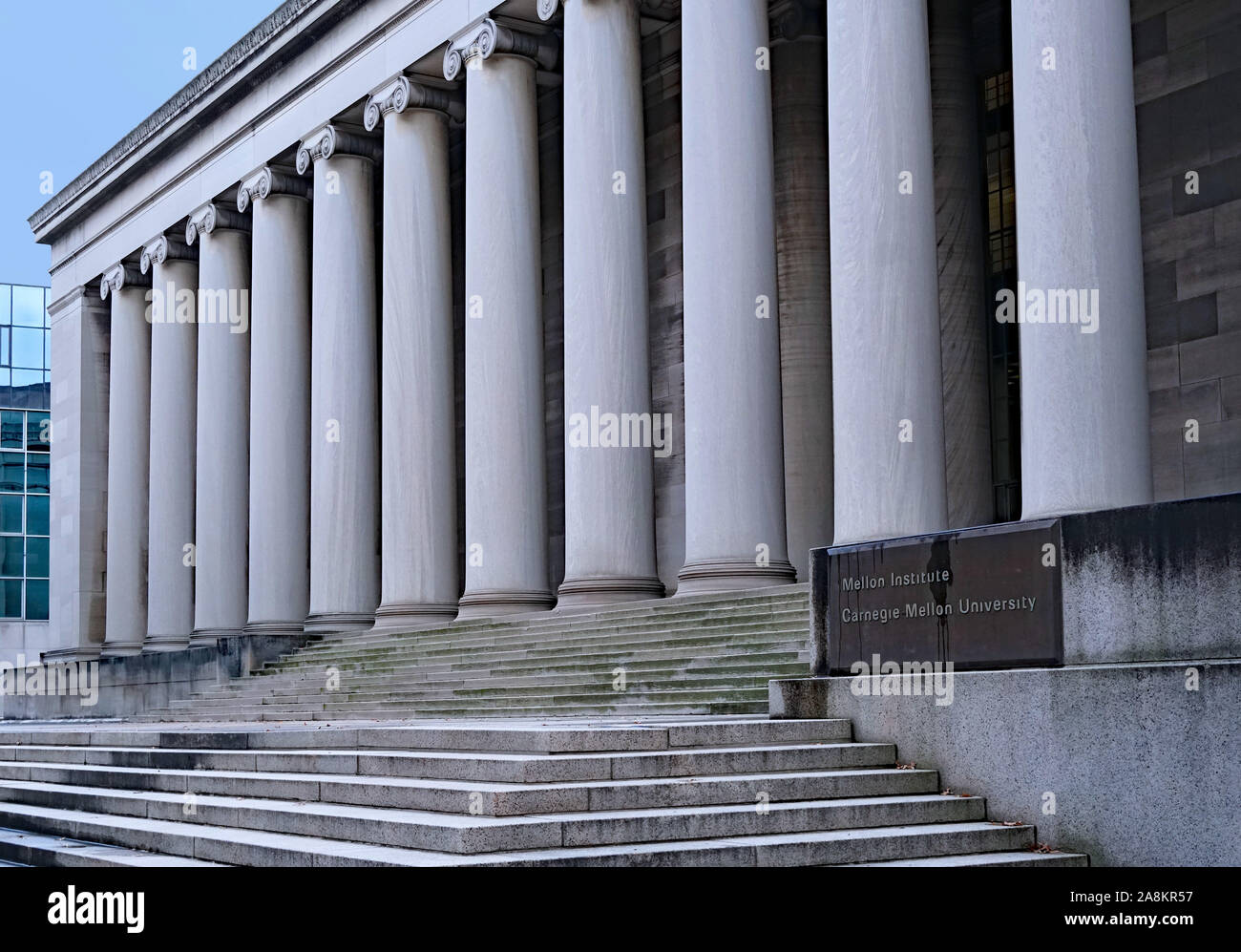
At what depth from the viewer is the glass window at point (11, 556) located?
87438 mm

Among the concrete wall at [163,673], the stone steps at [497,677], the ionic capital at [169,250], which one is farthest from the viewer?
the ionic capital at [169,250]

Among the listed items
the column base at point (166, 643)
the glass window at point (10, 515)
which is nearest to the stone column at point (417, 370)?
the column base at point (166, 643)

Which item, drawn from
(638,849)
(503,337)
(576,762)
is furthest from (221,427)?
(638,849)

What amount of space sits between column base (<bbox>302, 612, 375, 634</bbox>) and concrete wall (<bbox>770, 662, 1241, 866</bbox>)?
89.1ft

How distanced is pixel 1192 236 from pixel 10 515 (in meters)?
73.8

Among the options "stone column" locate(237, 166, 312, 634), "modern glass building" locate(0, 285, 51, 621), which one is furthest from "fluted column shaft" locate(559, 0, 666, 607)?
"modern glass building" locate(0, 285, 51, 621)

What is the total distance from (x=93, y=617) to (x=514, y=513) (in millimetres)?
29655

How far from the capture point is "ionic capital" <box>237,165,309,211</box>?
47.2 metres

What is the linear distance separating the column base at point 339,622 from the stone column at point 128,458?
52.0 feet

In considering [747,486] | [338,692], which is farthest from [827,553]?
[338,692]

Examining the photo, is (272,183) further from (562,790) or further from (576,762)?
(562,790)

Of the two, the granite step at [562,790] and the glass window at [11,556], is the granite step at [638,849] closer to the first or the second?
the granite step at [562,790]

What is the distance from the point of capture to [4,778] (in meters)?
27.6
